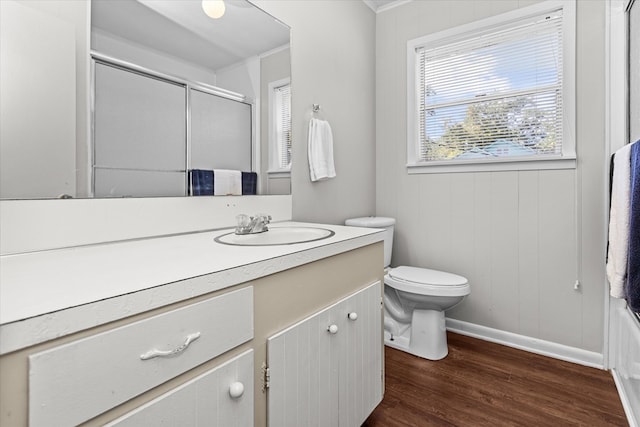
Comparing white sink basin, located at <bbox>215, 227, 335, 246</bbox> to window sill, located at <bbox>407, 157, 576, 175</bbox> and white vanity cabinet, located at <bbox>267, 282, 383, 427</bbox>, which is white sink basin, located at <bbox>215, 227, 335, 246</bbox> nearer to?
white vanity cabinet, located at <bbox>267, 282, 383, 427</bbox>

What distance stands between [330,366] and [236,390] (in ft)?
1.36

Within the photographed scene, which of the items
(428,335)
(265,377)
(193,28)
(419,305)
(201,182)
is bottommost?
(428,335)

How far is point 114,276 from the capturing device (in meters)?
0.65

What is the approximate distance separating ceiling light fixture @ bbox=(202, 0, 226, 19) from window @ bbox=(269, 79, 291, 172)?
0.38m

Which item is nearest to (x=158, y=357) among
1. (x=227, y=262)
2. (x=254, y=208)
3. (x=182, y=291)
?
(x=182, y=291)

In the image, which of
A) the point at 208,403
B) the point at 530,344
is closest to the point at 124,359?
the point at 208,403

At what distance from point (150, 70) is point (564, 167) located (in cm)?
217

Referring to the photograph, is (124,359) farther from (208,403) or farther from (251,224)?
(251,224)

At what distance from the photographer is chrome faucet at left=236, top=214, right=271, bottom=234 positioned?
1.32 m

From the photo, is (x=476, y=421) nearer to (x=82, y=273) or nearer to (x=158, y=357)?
(x=158, y=357)

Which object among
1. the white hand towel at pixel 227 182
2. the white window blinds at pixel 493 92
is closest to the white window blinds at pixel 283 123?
the white hand towel at pixel 227 182

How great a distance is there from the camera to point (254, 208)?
160 centimetres

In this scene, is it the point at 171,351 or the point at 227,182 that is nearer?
the point at 171,351

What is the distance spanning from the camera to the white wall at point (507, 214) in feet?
5.99
